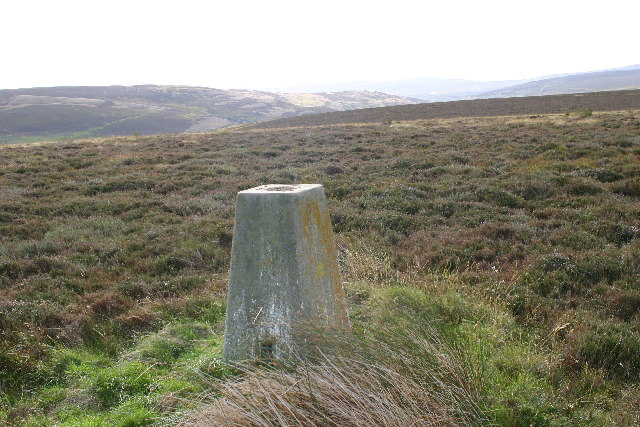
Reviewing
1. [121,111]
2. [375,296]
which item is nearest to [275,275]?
[375,296]

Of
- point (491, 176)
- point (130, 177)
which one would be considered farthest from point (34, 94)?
point (491, 176)

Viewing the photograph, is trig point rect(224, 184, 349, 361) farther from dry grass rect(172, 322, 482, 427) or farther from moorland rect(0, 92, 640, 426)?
dry grass rect(172, 322, 482, 427)

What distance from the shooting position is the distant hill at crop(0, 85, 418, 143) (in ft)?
264

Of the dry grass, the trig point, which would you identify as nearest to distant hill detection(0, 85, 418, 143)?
the trig point

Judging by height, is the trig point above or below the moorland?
above

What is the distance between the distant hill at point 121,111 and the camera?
8044 cm

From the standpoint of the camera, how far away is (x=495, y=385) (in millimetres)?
2957

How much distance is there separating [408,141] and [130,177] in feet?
43.6

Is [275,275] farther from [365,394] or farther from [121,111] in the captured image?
[121,111]

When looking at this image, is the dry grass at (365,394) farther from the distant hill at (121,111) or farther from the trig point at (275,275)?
the distant hill at (121,111)

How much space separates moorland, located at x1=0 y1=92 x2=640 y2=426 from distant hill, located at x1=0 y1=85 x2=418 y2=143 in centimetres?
5059

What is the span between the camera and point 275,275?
345 cm

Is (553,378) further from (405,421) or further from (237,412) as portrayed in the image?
(237,412)

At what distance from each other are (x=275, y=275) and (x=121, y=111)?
110780mm
